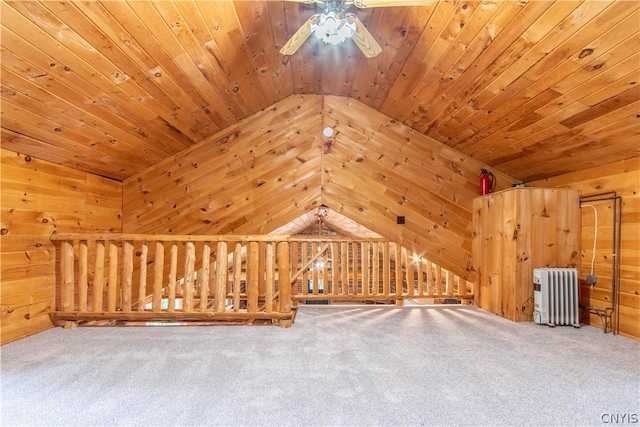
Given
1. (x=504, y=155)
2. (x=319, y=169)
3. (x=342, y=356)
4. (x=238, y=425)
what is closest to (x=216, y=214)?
(x=319, y=169)

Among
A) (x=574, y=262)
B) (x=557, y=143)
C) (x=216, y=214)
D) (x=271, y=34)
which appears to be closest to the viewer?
(x=271, y=34)

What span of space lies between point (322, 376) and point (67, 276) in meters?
2.90

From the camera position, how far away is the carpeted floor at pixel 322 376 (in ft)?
5.33

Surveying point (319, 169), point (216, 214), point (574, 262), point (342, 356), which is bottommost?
point (342, 356)

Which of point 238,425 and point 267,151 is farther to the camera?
point 267,151

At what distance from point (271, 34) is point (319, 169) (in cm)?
195

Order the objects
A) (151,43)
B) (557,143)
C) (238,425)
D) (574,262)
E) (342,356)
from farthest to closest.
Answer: (574,262) → (557,143) → (342,356) → (151,43) → (238,425)

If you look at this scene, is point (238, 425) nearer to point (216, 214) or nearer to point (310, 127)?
point (216, 214)

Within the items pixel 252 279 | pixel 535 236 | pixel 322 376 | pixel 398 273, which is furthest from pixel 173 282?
pixel 535 236

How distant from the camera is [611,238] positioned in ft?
9.94

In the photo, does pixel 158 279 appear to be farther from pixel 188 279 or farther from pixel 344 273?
pixel 344 273

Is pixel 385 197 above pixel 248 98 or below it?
below

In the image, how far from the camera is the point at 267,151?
14.0 feet

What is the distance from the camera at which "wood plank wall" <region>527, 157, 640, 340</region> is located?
9.18 feet
